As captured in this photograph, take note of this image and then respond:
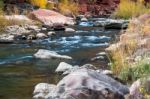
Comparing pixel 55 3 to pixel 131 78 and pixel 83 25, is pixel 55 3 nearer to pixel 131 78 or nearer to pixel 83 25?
pixel 83 25

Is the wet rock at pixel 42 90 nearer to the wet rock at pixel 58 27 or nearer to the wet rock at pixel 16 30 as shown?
the wet rock at pixel 16 30

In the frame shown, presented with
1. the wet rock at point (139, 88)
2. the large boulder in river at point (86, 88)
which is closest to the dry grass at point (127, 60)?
the wet rock at point (139, 88)

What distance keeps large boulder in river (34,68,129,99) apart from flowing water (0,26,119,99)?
76cm

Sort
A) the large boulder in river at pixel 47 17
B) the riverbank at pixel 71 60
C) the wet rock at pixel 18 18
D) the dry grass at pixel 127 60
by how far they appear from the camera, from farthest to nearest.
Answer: the large boulder in river at pixel 47 17, the wet rock at pixel 18 18, the dry grass at pixel 127 60, the riverbank at pixel 71 60

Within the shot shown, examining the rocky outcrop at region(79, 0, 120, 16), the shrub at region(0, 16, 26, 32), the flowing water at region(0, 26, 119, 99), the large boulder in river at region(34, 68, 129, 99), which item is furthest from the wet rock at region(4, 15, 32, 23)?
the large boulder in river at region(34, 68, 129, 99)

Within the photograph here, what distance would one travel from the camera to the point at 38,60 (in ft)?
42.6

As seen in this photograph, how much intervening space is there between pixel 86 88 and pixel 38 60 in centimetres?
541

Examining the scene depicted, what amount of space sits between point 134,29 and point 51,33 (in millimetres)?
7740

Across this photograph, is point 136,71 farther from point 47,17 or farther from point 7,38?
point 47,17

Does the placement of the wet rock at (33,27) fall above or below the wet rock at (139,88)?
below

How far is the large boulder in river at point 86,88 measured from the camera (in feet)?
25.2

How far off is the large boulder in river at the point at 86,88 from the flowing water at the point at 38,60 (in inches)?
29.9

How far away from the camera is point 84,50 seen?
15570mm

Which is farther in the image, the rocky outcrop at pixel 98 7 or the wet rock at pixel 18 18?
the rocky outcrop at pixel 98 7
